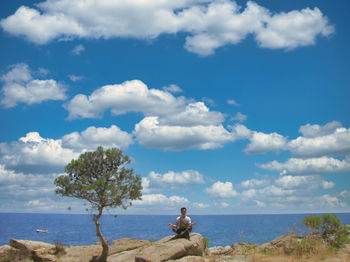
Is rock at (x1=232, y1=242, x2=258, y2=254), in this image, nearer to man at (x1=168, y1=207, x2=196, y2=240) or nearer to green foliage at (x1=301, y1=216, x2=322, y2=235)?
green foliage at (x1=301, y1=216, x2=322, y2=235)

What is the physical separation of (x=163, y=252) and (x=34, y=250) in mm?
12119

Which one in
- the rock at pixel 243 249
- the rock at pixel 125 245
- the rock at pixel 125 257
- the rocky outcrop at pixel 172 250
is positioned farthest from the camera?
the rock at pixel 125 245

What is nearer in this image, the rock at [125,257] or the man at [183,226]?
the man at [183,226]

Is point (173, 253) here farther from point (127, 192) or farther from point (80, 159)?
point (80, 159)

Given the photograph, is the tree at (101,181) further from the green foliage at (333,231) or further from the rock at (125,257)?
the green foliage at (333,231)

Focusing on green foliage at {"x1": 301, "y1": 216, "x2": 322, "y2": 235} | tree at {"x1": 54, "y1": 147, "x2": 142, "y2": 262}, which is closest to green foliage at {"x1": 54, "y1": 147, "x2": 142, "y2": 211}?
tree at {"x1": 54, "y1": 147, "x2": 142, "y2": 262}

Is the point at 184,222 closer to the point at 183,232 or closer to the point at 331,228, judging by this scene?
the point at 183,232

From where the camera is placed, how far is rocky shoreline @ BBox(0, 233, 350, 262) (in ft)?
65.2

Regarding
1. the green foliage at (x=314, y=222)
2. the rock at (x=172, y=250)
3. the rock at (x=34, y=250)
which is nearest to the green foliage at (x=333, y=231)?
the green foliage at (x=314, y=222)

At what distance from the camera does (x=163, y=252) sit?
20.3 m

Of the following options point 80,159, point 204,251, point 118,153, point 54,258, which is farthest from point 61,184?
point 204,251

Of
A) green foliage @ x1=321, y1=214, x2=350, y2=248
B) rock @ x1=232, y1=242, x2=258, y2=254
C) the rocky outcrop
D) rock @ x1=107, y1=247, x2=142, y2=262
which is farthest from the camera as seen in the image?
rock @ x1=232, y1=242, x2=258, y2=254

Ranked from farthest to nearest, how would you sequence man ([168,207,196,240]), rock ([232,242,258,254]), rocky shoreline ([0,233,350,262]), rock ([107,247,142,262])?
rock ([232,242,258,254]) < rock ([107,247,142,262]) < man ([168,207,196,240]) < rocky shoreline ([0,233,350,262])

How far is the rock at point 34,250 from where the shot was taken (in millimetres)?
25458
